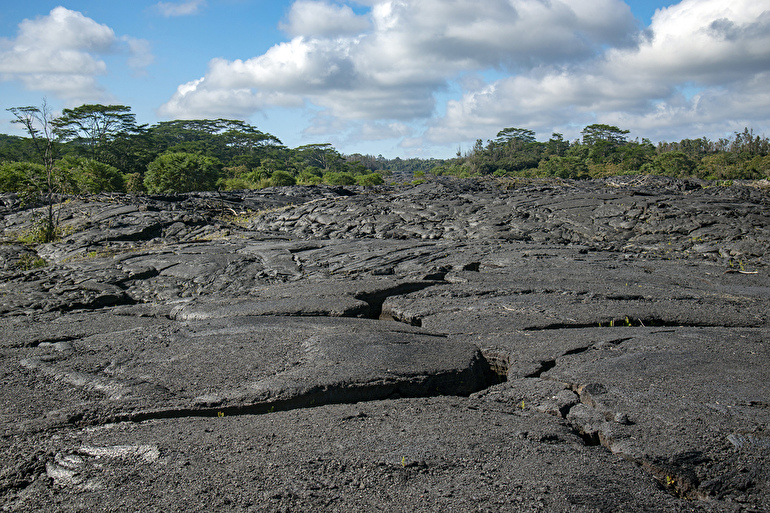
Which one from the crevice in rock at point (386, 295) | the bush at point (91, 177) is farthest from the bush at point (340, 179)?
the crevice in rock at point (386, 295)

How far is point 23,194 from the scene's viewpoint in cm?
1831

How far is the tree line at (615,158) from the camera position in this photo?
35938 millimetres

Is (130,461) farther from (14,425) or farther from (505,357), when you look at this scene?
(505,357)

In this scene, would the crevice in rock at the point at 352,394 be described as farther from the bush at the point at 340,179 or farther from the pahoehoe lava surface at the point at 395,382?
the bush at the point at 340,179

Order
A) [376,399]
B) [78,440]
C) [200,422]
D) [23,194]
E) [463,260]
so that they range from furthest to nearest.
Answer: [23,194], [463,260], [376,399], [200,422], [78,440]

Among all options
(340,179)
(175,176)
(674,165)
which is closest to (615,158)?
(674,165)

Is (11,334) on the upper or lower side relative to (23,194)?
lower

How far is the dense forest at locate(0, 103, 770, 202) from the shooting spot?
2723 centimetres

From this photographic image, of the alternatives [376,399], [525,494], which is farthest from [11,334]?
[525,494]

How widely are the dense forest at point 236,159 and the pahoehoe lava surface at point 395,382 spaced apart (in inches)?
462

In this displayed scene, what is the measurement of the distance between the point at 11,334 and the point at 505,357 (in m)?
5.53

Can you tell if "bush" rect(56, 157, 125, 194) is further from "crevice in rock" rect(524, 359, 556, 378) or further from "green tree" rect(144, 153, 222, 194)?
"crevice in rock" rect(524, 359, 556, 378)

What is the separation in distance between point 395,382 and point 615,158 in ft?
188

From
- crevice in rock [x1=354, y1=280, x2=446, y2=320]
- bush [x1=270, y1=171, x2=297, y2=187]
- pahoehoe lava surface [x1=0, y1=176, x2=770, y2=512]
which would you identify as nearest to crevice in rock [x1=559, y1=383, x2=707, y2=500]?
pahoehoe lava surface [x1=0, y1=176, x2=770, y2=512]
